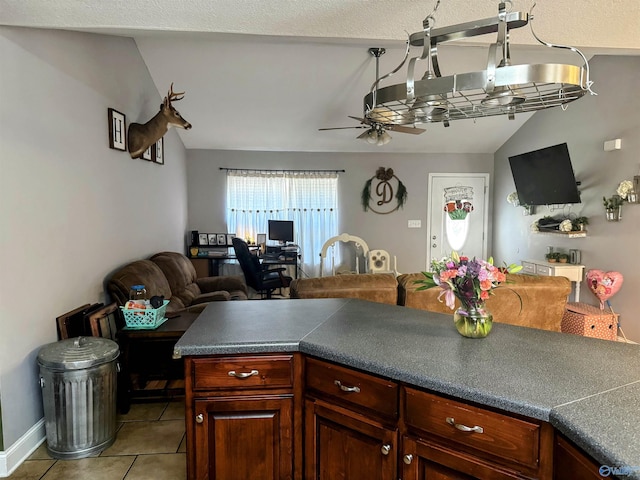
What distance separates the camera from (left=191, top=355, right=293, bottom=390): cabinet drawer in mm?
1680

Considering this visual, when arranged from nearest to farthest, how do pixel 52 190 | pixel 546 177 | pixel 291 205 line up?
pixel 52 190
pixel 546 177
pixel 291 205

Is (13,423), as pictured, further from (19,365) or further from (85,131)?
(85,131)

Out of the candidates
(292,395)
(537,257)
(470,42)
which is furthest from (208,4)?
(537,257)

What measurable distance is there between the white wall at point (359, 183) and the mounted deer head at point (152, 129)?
263 cm

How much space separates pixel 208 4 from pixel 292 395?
1.86 meters

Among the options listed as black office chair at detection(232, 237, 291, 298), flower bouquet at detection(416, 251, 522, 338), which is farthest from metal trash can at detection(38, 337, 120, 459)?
black office chair at detection(232, 237, 291, 298)

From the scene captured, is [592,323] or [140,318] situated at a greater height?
[140,318]

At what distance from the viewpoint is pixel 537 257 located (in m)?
5.83

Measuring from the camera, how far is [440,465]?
1353 millimetres

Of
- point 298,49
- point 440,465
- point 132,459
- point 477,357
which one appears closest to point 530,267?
point 298,49

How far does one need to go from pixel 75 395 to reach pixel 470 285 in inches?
85.9

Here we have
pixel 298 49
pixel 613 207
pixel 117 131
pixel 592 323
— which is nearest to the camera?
pixel 117 131

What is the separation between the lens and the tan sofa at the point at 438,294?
2.98 meters

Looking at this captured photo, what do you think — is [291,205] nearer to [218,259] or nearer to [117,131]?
[218,259]
